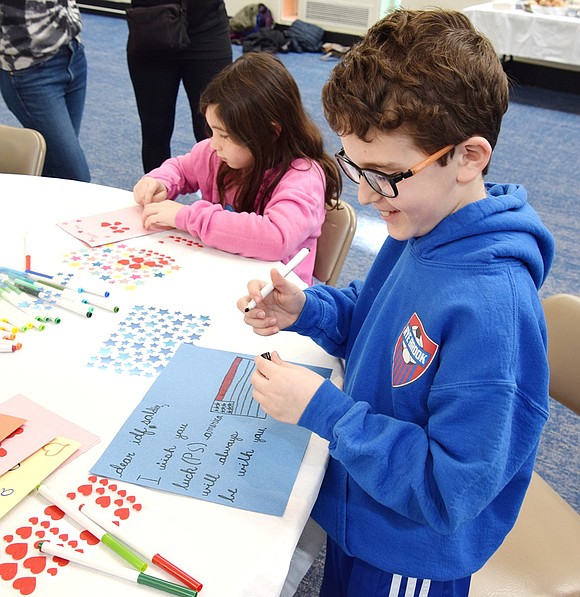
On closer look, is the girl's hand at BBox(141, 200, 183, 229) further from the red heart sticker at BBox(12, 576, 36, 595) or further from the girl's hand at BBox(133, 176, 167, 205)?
the red heart sticker at BBox(12, 576, 36, 595)

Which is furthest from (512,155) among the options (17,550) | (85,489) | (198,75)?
(17,550)

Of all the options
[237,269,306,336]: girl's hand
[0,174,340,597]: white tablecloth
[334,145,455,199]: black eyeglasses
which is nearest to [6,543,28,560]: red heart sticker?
[0,174,340,597]: white tablecloth

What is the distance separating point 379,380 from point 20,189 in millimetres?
1085

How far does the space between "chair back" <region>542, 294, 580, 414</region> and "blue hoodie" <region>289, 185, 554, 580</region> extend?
410 mm

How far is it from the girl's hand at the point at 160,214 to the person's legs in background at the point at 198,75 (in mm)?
912

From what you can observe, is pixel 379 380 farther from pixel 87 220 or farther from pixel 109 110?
pixel 109 110

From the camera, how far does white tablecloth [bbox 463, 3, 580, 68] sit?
4738 mm

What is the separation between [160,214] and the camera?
4.72 ft

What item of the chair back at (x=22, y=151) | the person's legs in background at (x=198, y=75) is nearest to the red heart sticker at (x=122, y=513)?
the chair back at (x=22, y=151)

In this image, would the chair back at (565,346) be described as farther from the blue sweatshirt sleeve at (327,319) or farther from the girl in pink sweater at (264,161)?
the girl in pink sweater at (264,161)

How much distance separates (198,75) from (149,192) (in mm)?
970

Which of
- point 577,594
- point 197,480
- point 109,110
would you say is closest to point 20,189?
point 197,480

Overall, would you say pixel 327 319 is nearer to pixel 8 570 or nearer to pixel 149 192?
pixel 8 570

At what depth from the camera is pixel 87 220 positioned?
147 centimetres
